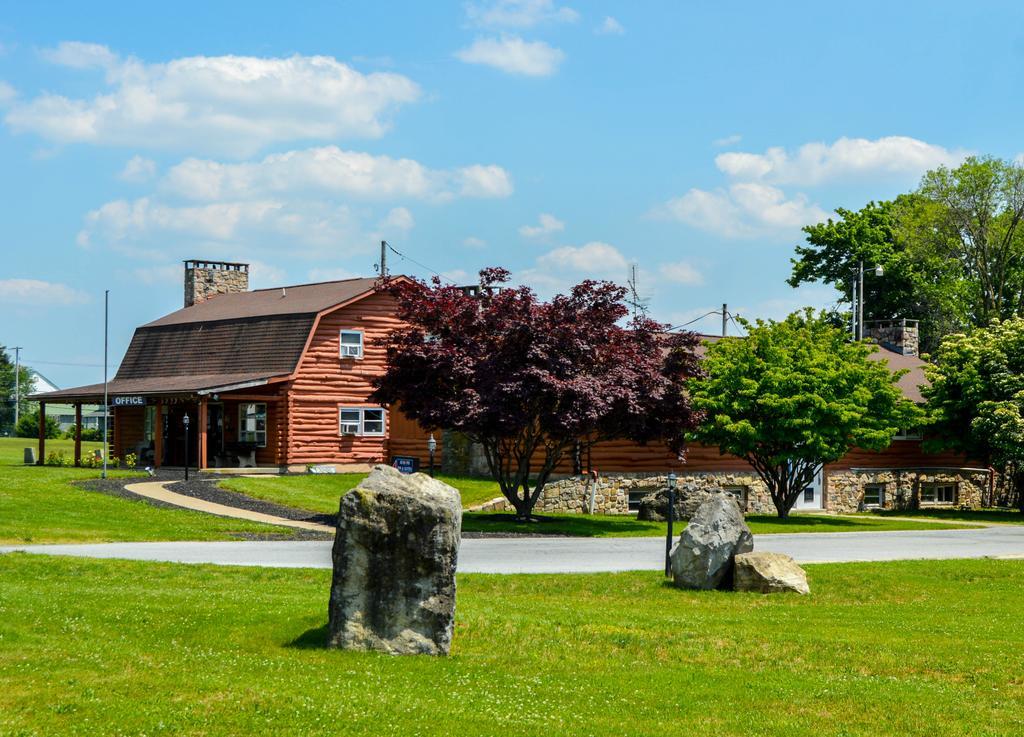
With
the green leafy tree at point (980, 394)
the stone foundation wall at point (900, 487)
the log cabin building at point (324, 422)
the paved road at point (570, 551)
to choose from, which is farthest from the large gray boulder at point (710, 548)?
the stone foundation wall at point (900, 487)

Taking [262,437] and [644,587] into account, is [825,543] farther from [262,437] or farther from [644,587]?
[262,437]

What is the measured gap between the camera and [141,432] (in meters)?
50.8

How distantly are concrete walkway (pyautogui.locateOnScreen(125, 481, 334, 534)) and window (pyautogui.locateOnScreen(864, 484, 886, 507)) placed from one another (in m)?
25.7

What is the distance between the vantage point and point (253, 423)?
47.2 meters

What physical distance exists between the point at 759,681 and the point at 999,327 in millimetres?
39451

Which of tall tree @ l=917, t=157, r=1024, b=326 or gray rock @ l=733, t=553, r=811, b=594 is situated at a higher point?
tall tree @ l=917, t=157, r=1024, b=326

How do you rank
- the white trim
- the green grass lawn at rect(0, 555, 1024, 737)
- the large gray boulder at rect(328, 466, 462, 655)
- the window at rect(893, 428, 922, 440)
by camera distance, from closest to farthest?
the green grass lawn at rect(0, 555, 1024, 737), the large gray boulder at rect(328, 466, 462, 655), the white trim, the window at rect(893, 428, 922, 440)

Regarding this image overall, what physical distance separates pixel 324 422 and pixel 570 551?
880 inches

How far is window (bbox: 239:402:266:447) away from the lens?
154 ft

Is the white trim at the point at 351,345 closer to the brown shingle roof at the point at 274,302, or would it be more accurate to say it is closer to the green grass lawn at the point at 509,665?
the brown shingle roof at the point at 274,302

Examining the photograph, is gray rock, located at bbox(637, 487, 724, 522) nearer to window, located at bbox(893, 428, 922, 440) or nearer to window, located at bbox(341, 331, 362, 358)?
window, located at bbox(341, 331, 362, 358)

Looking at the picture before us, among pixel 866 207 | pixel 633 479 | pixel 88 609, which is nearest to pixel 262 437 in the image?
pixel 633 479

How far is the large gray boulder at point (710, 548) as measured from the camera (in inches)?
783

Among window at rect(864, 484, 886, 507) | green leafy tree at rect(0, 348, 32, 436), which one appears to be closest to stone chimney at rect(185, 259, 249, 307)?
window at rect(864, 484, 886, 507)
